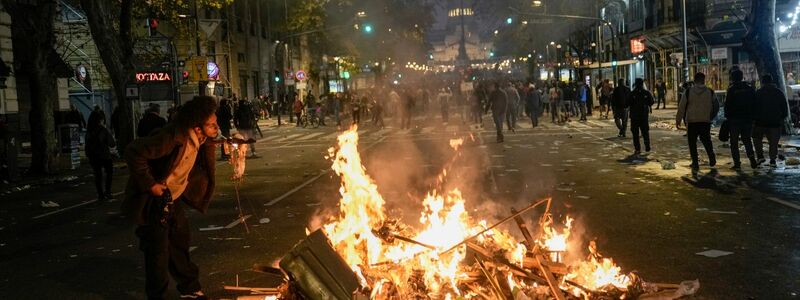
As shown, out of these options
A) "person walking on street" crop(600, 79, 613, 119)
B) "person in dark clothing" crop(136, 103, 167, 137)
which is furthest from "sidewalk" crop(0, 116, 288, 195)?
"person walking on street" crop(600, 79, 613, 119)

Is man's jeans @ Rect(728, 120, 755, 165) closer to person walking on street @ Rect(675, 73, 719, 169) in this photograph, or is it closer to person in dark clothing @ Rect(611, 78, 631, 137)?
person walking on street @ Rect(675, 73, 719, 169)

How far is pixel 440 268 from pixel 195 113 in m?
2.18

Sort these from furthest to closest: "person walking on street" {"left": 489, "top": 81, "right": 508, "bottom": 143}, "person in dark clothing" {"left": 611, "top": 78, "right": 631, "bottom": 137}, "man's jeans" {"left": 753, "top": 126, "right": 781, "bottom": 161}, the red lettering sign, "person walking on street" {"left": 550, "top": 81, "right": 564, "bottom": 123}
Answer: "person walking on street" {"left": 550, "top": 81, "right": 564, "bottom": 123} < the red lettering sign < "person walking on street" {"left": 489, "top": 81, "right": 508, "bottom": 143} < "person in dark clothing" {"left": 611, "top": 78, "right": 631, "bottom": 137} < "man's jeans" {"left": 753, "top": 126, "right": 781, "bottom": 161}

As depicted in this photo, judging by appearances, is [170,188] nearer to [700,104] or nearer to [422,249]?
[422,249]

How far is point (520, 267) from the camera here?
5113 mm

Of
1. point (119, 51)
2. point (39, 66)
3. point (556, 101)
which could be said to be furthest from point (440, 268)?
point (556, 101)

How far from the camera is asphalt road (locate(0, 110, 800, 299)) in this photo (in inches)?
263

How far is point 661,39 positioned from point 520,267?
43014 mm

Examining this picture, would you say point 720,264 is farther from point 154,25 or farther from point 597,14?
point 597,14

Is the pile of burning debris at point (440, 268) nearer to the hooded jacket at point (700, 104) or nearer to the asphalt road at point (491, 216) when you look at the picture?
the asphalt road at point (491, 216)

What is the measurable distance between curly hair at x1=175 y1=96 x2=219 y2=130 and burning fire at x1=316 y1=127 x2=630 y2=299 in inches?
52.2

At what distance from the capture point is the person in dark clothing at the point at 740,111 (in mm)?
13219

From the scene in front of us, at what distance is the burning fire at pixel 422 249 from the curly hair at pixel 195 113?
133 cm

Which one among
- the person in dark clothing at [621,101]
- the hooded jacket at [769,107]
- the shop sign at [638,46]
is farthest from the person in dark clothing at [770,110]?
the shop sign at [638,46]
